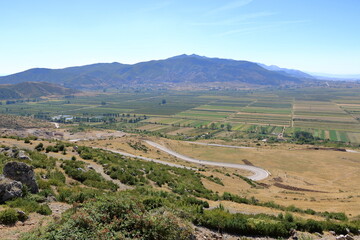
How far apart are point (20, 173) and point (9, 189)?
5.60ft

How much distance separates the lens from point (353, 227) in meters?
17.7

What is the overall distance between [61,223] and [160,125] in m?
169

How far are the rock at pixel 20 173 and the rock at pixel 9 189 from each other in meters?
0.60

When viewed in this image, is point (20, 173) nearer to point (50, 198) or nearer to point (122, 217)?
point (50, 198)

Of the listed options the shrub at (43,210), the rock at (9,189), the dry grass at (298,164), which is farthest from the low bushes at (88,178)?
the dry grass at (298,164)

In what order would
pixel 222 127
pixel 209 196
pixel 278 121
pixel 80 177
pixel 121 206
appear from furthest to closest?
pixel 278 121, pixel 222 127, pixel 209 196, pixel 80 177, pixel 121 206

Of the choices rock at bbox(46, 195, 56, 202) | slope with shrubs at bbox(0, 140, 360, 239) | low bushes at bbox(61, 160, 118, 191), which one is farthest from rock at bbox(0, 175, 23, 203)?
low bushes at bbox(61, 160, 118, 191)

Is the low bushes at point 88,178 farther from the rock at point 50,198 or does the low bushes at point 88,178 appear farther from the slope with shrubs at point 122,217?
the rock at point 50,198

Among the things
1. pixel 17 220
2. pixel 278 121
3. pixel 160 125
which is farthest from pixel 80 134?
pixel 278 121

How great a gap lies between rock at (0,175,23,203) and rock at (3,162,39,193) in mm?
605

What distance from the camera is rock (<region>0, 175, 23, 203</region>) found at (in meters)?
14.6

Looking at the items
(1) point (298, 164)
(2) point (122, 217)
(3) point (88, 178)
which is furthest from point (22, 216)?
(1) point (298, 164)

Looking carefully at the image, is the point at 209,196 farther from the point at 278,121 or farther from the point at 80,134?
the point at 278,121

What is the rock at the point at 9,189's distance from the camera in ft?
47.8
